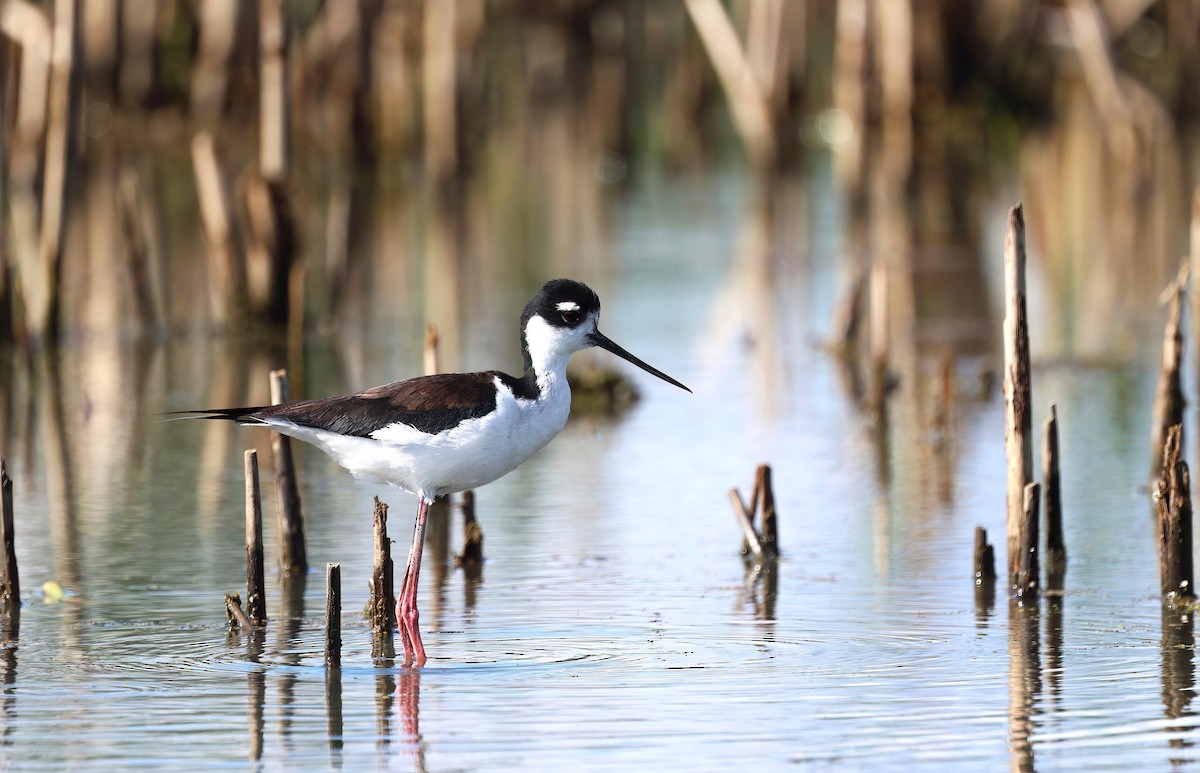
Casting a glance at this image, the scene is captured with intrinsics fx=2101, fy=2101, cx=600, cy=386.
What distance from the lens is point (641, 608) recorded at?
28.3 ft

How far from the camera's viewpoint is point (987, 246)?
20734 millimetres

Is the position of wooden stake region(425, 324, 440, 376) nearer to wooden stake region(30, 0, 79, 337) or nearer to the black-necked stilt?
Result: the black-necked stilt

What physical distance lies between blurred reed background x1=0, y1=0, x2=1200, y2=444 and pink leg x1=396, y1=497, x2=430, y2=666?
5.59m

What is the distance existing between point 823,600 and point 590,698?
1.81 meters

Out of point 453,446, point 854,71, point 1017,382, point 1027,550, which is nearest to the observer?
point 453,446

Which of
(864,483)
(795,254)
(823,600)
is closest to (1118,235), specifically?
(795,254)

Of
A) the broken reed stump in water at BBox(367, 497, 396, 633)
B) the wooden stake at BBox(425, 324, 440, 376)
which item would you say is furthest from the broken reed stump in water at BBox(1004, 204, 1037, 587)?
the wooden stake at BBox(425, 324, 440, 376)

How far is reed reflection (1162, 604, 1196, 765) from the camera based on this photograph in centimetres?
662

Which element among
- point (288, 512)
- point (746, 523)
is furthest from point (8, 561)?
point (746, 523)

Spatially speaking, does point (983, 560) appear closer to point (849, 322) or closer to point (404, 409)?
point (404, 409)

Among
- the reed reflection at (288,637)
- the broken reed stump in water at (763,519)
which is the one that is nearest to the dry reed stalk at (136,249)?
the reed reflection at (288,637)

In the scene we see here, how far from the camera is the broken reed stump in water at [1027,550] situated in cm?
829

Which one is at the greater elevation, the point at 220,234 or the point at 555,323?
the point at 220,234

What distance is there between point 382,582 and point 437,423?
2.16 ft
